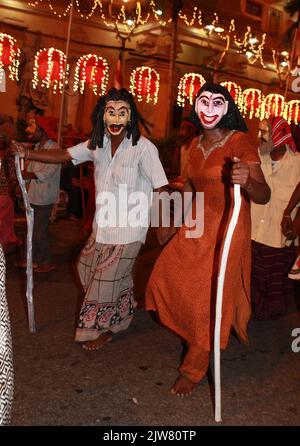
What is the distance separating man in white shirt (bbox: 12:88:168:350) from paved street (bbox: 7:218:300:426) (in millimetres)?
347

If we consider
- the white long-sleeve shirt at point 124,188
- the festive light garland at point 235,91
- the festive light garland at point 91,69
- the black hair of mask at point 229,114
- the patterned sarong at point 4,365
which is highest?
the festive light garland at point 235,91

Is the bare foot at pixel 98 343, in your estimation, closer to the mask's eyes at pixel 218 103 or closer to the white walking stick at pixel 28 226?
the white walking stick at pixel 28 226

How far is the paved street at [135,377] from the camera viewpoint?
10.9ft

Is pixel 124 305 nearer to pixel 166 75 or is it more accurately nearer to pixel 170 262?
pixel 170 262

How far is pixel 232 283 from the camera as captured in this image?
3.62 metres

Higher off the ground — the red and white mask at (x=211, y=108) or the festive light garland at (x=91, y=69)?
the festive light garland at (x=91, y=69)

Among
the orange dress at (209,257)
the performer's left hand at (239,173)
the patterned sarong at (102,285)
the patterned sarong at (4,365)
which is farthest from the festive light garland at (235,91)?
the patterned sarong at (4,365)

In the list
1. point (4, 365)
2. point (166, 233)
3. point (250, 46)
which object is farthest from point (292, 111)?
point (4, 365)

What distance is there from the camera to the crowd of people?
361cm

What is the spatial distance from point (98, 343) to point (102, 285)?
502 mm

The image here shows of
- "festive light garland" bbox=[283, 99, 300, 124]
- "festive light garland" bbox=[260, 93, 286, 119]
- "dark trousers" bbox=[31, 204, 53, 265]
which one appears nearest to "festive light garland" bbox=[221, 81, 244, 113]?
"festive light garland" bbox=[260, 93, 286, 119]

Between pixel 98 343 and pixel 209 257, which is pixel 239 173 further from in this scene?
pixel 98 343

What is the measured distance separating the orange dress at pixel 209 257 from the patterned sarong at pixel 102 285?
57 cm

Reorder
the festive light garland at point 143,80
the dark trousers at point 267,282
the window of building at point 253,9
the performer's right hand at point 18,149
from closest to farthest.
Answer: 1. the performer's right hand at point 18,149
2. the dark trousers at point 267,282
3. the festive light garland at point 143,80
4. the window of building at point 253,9
